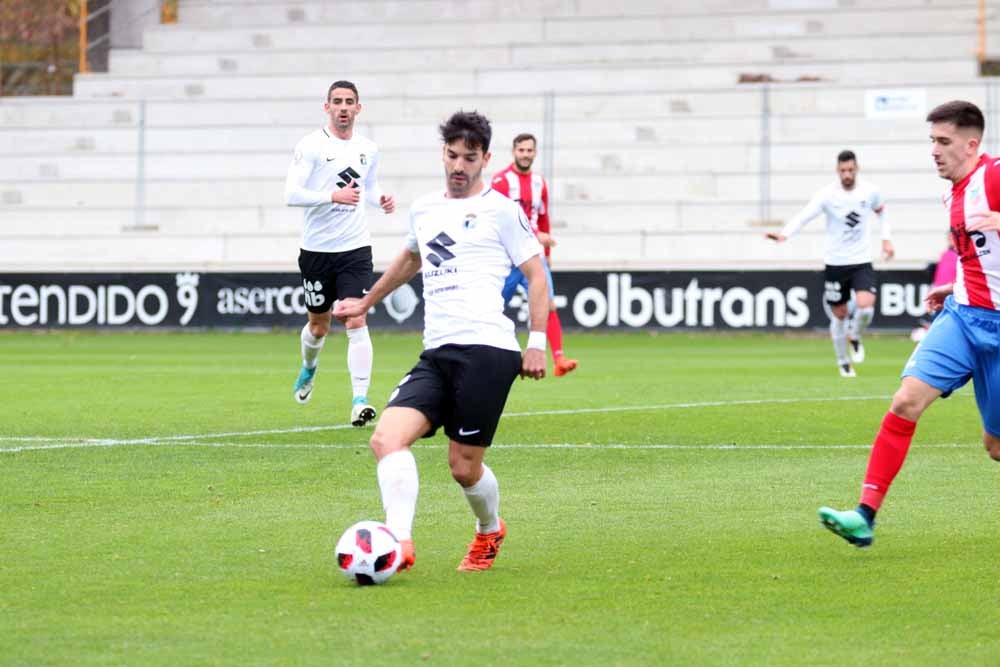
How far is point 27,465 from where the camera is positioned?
10422mm

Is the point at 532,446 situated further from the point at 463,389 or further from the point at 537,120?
the point at 537,120

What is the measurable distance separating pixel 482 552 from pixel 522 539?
0.76 m

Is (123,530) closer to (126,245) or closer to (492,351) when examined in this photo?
(492,351)

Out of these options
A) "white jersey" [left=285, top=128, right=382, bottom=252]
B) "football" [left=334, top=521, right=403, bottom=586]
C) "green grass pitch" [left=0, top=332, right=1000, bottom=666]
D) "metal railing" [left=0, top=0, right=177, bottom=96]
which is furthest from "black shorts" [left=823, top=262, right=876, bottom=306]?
"metal railing" [left=0, top=0, right=177, bottom=96]

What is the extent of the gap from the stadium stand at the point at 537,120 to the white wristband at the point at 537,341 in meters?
20.3

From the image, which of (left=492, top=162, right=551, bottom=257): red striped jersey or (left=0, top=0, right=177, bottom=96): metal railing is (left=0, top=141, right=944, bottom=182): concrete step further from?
(left=492, top=162, right=551, bottom=257): red striped jersey

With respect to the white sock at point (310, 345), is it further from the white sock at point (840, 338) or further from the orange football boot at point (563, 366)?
the white sock at point (840, 338)

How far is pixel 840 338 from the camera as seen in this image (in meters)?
18.9

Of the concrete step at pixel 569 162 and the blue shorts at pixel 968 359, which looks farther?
the concrete step at pixel 569 162

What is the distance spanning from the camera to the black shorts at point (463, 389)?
7051mm

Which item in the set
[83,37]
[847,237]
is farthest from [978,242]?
[83,37]

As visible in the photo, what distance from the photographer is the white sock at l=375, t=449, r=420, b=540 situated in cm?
689

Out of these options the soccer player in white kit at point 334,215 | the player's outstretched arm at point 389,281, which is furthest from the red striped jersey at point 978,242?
the soccer player in white kit at point 334,215

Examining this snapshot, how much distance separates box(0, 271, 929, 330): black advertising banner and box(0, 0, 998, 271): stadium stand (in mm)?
708
